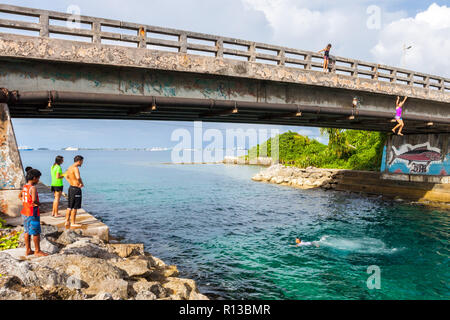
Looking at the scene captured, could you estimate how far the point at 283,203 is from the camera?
2689 centimetres

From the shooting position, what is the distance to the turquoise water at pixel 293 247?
9617mm

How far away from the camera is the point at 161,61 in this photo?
1162cm

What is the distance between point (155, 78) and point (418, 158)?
26372 millimetres

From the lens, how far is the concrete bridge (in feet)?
32.9

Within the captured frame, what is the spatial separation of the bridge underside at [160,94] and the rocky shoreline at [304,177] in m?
19.8

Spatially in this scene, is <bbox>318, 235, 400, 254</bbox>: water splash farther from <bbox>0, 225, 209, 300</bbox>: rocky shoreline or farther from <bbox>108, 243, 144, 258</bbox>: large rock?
<bbox>108, 243, 144, 258</bbox>: large rock

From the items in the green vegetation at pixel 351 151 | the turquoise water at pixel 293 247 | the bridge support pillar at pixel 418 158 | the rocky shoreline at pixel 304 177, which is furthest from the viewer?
the green vegetation at pixel 351 151

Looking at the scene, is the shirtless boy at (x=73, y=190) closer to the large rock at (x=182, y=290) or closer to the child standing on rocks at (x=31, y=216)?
Result: the child standing on rocks at (x=31, y=216)

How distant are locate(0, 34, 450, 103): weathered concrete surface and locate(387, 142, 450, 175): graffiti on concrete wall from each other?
1458 cm

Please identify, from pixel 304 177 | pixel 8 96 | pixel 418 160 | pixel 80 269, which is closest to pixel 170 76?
pixel 8 96

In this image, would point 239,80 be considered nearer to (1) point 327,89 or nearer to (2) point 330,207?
(1) point 327,89

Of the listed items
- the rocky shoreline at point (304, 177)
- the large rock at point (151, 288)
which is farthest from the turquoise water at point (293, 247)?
the rocky shoreline at point (304, 177)
